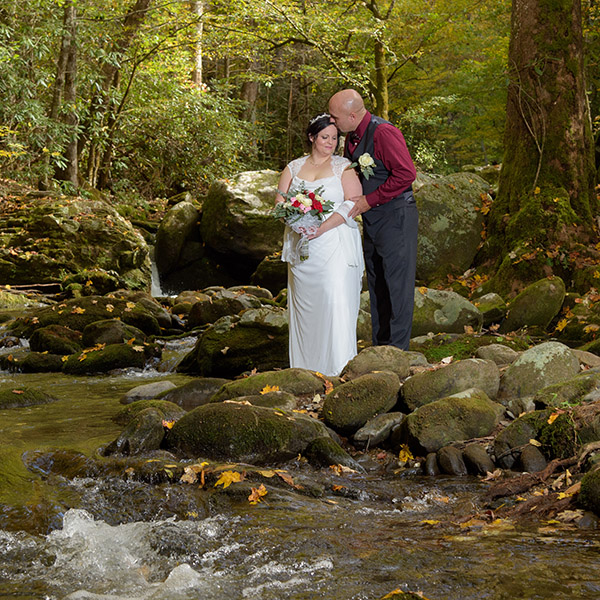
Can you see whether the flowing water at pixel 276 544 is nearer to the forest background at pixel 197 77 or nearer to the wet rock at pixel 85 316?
the wet rock at pixel 85 316

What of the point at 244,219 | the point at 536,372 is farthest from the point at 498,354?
the point at 244,219

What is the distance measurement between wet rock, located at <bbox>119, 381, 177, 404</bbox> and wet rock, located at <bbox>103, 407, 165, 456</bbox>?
76.9 inches

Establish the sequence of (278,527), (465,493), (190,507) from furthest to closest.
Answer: (465,493) → (190,507) → (278,527)

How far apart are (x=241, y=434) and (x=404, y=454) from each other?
128 cm

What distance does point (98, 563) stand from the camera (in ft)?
12.0

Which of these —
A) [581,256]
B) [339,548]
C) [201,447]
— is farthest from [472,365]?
[581,256]

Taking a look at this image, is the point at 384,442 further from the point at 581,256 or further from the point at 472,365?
the point at 581,256

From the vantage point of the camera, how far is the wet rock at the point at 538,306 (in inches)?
352

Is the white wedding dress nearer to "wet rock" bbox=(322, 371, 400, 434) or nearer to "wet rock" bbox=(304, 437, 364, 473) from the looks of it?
"wet rock" bbox=(322, 371, 400, 434)

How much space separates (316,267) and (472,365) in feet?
6.47

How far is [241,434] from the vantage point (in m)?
5.36

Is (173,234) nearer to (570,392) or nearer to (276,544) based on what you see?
(570,392)

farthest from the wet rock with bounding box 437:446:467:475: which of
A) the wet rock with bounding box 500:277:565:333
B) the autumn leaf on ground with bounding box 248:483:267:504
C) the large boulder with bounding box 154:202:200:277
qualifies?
the large boulder with bounding box 154:202:200:277

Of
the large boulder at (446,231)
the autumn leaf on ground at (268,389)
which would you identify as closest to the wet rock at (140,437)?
the autumn leaf on ground at (268,389)
